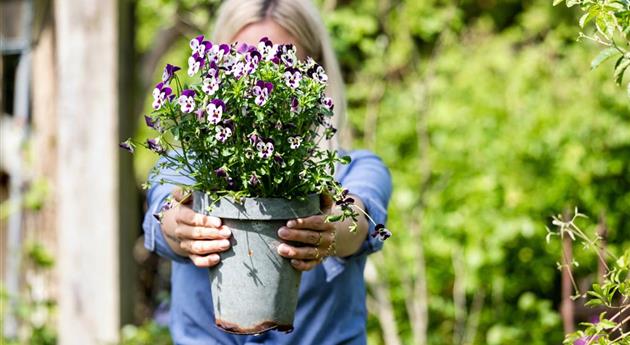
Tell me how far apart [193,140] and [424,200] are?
106 inches

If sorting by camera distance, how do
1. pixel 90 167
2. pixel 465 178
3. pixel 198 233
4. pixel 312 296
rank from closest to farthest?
pixel 198 233
pixel 312 296
pixel 90 167
pixel 465 178

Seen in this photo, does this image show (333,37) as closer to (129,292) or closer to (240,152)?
(129,292)

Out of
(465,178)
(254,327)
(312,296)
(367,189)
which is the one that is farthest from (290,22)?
(465,178)

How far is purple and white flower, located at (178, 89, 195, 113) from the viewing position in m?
1.69

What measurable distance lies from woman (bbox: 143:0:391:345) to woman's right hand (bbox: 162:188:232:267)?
0.39 feet

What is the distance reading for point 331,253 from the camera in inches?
73.2

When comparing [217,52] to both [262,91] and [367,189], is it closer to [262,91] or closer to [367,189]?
[262,91]

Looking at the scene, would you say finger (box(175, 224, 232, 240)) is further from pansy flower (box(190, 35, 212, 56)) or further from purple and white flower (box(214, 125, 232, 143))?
pansy flower (box(190, 35, 212, 56))

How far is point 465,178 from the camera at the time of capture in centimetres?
444

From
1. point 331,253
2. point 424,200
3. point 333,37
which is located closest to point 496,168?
point 424,200

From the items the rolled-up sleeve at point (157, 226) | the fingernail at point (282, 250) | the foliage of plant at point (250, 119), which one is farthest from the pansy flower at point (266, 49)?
the rolled-up sleeve at point (157, 226)

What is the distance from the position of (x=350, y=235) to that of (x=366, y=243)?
0.43ft

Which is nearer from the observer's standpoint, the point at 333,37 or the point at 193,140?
the point at 193,140

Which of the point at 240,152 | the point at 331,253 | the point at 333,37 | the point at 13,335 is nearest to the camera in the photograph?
the point at 240,152
